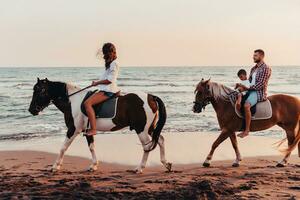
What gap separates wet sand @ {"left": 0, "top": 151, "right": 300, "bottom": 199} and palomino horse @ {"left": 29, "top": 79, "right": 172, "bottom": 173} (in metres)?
0.48

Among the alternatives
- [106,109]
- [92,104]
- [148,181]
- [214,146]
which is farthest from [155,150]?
[148,181]

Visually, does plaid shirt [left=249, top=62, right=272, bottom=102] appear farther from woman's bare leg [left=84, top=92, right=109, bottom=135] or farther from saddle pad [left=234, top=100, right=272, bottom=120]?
woman's bare leg [left=84, top=92, right=109, bottom=135]

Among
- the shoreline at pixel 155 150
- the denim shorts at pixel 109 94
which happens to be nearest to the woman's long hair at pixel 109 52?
the denim shorts at pixel 109 94

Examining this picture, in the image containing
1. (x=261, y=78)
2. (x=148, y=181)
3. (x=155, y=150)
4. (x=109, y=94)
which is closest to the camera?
(x=148, y=181)

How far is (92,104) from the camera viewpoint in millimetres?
8055

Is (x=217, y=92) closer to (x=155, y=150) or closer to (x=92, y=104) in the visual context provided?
(x=155, y=150)

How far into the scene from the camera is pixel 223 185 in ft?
22.7

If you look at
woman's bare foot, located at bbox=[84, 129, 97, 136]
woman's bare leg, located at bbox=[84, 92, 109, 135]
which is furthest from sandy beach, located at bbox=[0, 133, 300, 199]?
woman's bare leg, located at bbox=[84, 92, 109, 135]

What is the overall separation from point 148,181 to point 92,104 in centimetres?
185

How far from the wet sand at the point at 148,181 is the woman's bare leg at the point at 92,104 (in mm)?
850

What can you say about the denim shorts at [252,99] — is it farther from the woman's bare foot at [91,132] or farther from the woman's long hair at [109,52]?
the woman's bare foot at [91,132]

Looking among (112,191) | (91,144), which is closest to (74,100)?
(91,144)

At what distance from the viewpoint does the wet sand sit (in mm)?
6328

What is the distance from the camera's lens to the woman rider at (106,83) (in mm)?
7891
